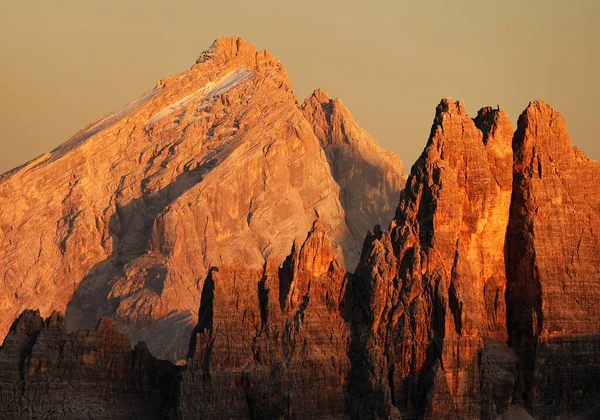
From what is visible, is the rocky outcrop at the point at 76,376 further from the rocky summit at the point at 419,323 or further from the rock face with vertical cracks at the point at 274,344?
the rock face with vertical cracks at the point at 274,344

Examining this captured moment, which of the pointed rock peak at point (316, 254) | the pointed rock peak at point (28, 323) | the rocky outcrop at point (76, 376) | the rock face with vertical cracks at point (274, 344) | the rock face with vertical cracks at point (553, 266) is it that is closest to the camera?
the rock face with vertical cracks at point (274, 344)

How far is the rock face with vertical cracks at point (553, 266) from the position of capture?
5044 inches

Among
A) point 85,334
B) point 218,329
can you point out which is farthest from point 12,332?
point 218,329

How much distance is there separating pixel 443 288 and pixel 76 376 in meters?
23.5

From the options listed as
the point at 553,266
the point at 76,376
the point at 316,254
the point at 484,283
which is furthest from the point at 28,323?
the point at 553,266

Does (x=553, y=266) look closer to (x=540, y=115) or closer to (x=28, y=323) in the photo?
(x=540, y=115)

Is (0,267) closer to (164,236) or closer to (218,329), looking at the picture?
(164,236)

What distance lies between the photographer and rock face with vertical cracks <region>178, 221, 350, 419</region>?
125062 mm

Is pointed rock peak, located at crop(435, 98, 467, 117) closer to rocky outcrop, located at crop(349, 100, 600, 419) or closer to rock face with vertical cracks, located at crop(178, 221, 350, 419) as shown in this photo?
rocky outcrop, located at crop(349, 100, 600, 419)

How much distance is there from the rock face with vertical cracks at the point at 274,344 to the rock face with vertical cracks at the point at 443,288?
165 centimetres

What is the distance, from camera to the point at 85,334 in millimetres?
131750

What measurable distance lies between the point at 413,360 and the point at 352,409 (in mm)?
4786

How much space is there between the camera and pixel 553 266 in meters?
130

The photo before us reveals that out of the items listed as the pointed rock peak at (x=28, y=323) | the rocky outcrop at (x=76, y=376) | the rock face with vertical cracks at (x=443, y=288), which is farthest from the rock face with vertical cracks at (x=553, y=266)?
the pointed rock peak at (x=28, y=323)
